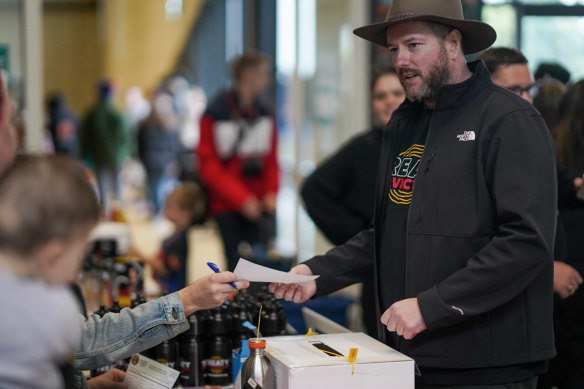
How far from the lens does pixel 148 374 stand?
8.13ft

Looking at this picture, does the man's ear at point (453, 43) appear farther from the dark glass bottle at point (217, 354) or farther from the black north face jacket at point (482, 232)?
the dark glass bottle at point (217, 354)

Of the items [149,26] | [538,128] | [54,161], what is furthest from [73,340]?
[149,26]

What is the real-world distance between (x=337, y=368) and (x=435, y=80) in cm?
95

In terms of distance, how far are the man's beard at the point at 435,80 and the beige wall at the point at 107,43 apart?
16.7 metres

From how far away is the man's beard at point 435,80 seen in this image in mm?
2449

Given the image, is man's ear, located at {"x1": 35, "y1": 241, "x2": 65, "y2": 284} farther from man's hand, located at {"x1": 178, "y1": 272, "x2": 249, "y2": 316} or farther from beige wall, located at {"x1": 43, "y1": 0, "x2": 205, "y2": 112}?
beige wall, located at {"x1": 43, "y1": 0, "x2": 205, "y2": 112}

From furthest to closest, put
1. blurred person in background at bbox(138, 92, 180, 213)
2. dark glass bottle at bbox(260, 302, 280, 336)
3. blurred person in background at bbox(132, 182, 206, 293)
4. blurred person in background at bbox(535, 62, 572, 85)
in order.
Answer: blurred person in background at bbox(138, 92, 180, 213), blurred person in background at bbox(132, 182, 206, 293), blurred person in background at bbox(535, 62, 572, 85), dark glass bottle at bbox(260, 302, 280, 336)

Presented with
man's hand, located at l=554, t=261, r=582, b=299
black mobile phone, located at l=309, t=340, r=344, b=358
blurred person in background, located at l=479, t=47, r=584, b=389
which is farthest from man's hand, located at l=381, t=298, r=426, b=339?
blurred person in background, located at l=479, t=47, r=584, b=389

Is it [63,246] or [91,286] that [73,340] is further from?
[91,286]

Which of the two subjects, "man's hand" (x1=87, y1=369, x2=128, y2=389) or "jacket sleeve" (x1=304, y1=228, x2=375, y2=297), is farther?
"jacket sleeve" (x1=304, y1=228, x2=375, y2=297)

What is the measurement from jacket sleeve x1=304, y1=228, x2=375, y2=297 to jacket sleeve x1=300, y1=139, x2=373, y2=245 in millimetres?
1262

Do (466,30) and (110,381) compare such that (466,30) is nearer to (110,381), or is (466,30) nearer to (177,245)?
(110,381)

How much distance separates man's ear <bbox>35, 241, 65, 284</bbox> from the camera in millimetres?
1504

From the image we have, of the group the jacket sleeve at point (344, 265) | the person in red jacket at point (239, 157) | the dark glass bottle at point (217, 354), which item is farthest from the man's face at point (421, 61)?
the person in red jacket at point (239, 157)
